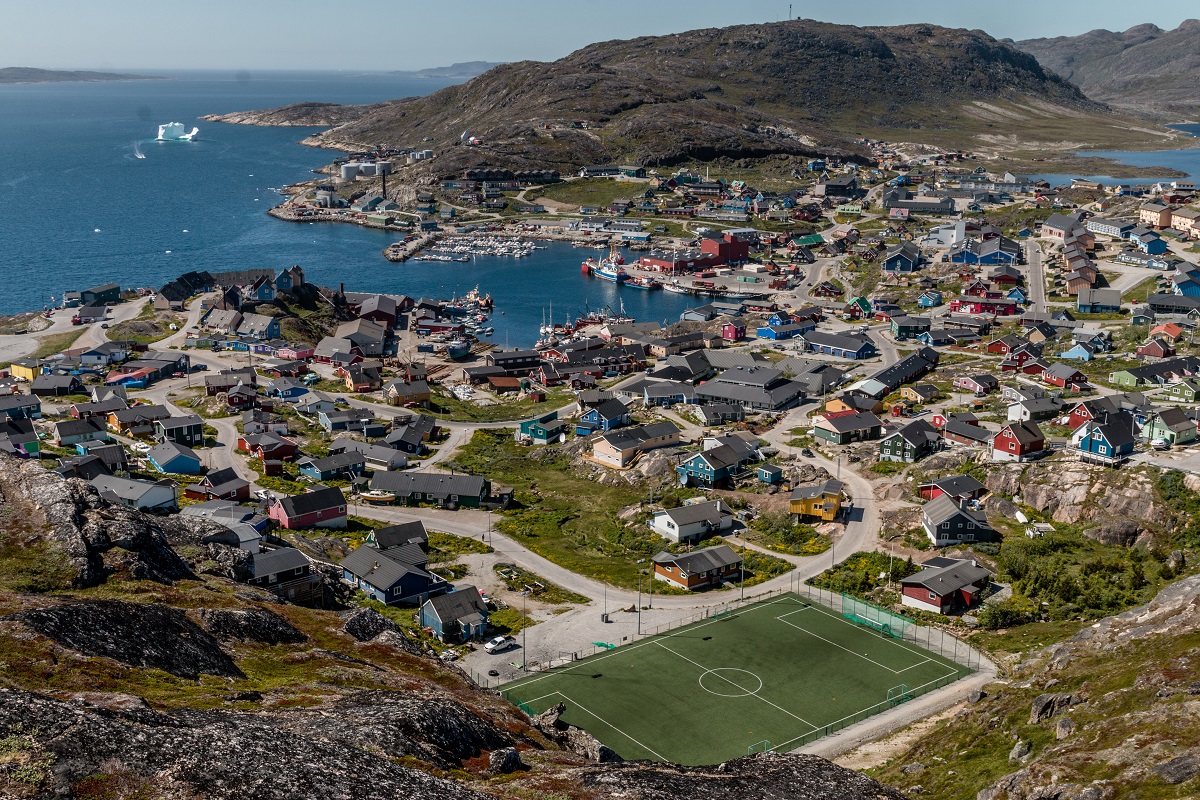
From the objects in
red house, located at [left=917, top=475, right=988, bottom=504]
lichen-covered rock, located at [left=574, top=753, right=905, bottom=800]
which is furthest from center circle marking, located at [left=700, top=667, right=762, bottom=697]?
red house, located at [left=917, top=475, right=988, bottom=504]

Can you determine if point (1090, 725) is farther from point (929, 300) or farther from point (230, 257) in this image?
point (230, 257)

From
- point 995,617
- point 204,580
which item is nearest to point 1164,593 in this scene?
point 995,617

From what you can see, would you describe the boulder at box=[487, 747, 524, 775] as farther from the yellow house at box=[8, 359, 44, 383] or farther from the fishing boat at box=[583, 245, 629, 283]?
the fishing boat at box=[583, 245, 629, 283]

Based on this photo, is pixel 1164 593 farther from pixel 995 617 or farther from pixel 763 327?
pixel 763 327

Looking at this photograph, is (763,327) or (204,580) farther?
(763,327)

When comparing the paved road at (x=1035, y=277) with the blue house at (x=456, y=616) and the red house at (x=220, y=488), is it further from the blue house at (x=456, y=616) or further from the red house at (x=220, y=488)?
the red house at (x=220, y=488)

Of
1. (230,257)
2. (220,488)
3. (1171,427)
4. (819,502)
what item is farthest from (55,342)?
(1171,427)

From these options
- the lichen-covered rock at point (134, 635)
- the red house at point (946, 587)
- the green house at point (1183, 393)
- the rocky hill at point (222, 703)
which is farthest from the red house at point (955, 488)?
the lichen-covered rock at point (134, 635)
